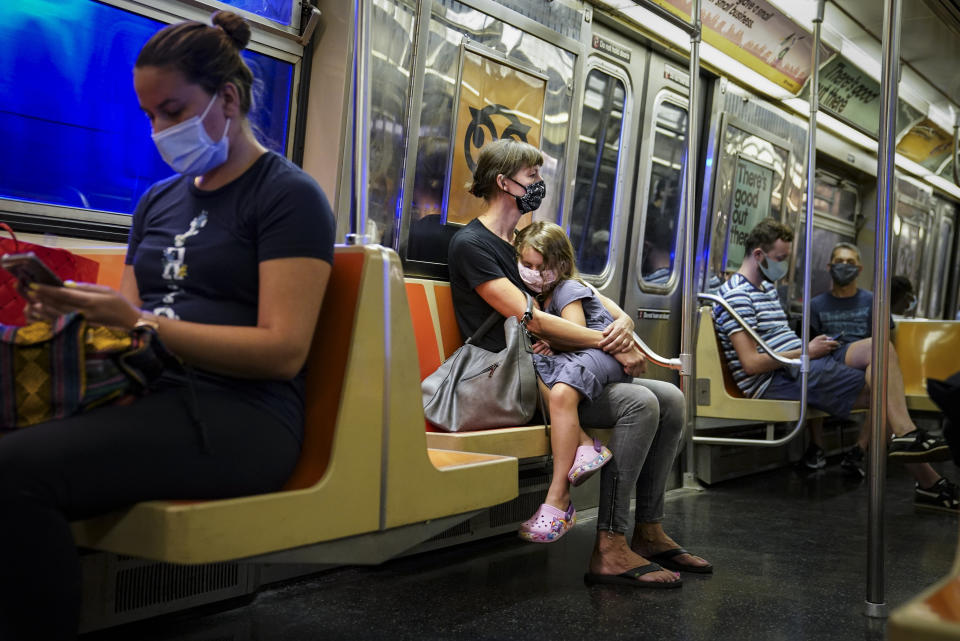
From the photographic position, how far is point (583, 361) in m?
3.19

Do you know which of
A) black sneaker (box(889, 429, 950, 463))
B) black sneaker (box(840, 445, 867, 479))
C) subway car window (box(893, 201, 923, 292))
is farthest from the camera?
subway car window (box(893, 201, 923, 292))

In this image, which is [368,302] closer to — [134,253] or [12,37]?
[134,253]

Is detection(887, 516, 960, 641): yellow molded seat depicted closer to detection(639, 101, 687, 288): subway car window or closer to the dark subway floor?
the dark subway floor

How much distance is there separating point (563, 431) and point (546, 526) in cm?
33

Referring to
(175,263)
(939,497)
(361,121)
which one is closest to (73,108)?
(361,121)

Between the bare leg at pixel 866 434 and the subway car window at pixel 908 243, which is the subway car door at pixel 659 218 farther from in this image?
the subway car window at pixel 908 243

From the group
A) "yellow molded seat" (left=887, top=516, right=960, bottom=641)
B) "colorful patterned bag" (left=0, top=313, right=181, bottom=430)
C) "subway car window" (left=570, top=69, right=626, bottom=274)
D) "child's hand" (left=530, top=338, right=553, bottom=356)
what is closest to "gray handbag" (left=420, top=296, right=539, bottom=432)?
"child's hand" (left=530, top=338, right=553, bottom=356)

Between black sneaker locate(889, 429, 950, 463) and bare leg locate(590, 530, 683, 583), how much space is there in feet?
5.99

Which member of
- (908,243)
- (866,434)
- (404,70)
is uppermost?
(908,243)

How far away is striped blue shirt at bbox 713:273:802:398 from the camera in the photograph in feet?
18.1

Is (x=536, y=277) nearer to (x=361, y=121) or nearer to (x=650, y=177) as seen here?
(x=361, y=121)

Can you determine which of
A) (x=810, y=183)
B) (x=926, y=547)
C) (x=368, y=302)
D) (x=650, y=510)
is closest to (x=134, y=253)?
(x=368, y=302)

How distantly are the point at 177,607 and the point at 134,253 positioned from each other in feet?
3.32

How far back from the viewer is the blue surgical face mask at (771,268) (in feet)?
18.9
